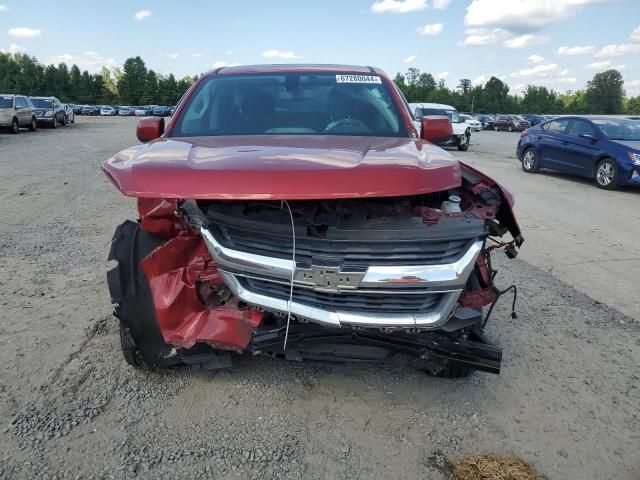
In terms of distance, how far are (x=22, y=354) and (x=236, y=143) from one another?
188 centimetres

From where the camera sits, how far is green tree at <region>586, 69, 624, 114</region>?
94.7m

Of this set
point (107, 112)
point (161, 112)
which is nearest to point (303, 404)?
point (161, 112)

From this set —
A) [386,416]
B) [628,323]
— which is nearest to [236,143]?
[386,416]

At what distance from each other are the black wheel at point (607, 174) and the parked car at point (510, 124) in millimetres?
39852

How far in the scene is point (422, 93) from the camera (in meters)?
99.4

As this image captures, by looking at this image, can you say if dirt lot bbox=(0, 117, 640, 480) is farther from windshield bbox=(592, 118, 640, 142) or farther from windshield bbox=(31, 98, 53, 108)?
windshield bbox=(31, 98, 53, 108)

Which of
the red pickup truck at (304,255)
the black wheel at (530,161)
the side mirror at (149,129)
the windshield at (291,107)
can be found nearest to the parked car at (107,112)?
the black wheel at (530,161)

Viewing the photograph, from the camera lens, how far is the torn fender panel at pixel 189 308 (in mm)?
2719

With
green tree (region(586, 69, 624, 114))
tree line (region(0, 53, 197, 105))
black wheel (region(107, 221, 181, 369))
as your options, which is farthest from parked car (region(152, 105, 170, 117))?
green tree (region(586, 69, 624, 114))

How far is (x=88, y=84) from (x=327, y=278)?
333 feet

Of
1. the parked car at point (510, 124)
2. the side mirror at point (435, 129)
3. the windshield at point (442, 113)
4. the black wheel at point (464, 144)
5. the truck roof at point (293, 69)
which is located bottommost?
the parked car at point (510, 124)

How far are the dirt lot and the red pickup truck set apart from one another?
261 millimetres

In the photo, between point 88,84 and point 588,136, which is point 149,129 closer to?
point 588,136

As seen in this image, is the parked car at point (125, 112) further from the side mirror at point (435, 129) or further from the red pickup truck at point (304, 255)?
the red pickup truck at point (304, 255)
